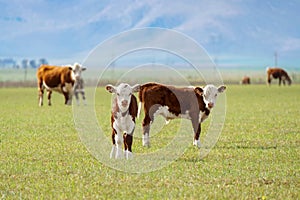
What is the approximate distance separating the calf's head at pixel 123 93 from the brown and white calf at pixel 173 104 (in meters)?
1.68

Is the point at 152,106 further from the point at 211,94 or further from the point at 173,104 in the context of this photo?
the point at 211,94

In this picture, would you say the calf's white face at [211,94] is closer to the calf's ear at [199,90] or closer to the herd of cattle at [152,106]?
the herd of cattle at [152,106]

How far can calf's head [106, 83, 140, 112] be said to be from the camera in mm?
10109

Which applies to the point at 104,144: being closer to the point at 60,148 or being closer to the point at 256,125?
the point at 60,148

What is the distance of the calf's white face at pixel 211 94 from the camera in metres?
11.6

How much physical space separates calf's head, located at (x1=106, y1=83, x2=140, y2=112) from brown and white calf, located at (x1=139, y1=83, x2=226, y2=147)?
1.68 meters

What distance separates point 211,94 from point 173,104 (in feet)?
2.39

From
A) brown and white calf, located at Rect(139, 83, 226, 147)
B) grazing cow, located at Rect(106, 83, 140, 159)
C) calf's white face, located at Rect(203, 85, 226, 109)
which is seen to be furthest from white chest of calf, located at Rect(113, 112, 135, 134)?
calf's white face, located at Rect(203, 85, 226, 109)

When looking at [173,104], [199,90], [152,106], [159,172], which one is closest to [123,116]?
[159,172]

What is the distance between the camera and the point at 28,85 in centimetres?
6400

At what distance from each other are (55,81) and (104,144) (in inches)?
561

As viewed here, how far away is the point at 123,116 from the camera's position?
33.5ft

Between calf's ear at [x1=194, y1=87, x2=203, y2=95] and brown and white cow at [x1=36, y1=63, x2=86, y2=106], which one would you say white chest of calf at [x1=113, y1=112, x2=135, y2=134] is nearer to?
calf's ear at [x1=194, y1=87, x2=203, y2=95]

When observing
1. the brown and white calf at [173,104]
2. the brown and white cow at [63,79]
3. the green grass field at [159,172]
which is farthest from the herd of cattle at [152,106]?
the brown and white cow at [63,79]
